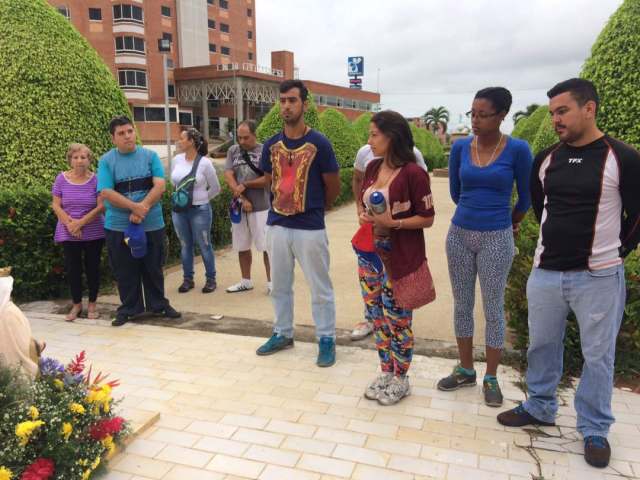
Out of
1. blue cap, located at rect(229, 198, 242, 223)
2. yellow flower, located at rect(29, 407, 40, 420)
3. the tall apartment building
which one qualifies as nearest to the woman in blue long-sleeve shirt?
yellow flower, located at rect(29, 407, 40, 420)

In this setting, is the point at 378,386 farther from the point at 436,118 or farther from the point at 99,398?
the point at 436,118

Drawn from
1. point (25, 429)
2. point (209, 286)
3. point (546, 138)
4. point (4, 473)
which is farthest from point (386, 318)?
point (546, 138)

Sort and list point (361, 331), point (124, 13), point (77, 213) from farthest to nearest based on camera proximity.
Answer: point (124, 13)
point (77, 213)
point (361, 331)

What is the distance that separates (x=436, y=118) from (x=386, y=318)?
90812mm

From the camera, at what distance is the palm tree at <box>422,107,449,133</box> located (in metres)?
87.8

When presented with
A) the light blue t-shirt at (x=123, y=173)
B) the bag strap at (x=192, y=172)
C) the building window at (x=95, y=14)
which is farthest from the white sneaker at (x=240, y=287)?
the building window at (x=95, y=14)

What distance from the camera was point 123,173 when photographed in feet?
15.9

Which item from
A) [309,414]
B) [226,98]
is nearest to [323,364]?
[309,414]

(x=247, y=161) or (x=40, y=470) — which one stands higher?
(x=247, y=161)

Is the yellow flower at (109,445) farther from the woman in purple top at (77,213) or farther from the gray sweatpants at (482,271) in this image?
the woman in purple top at (77,213)

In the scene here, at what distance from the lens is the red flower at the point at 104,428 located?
2.66 m

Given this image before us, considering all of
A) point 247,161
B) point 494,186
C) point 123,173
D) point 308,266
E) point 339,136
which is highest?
point 339,136

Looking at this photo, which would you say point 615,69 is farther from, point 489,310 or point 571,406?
point 571,406

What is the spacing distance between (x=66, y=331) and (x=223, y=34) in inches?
2116
